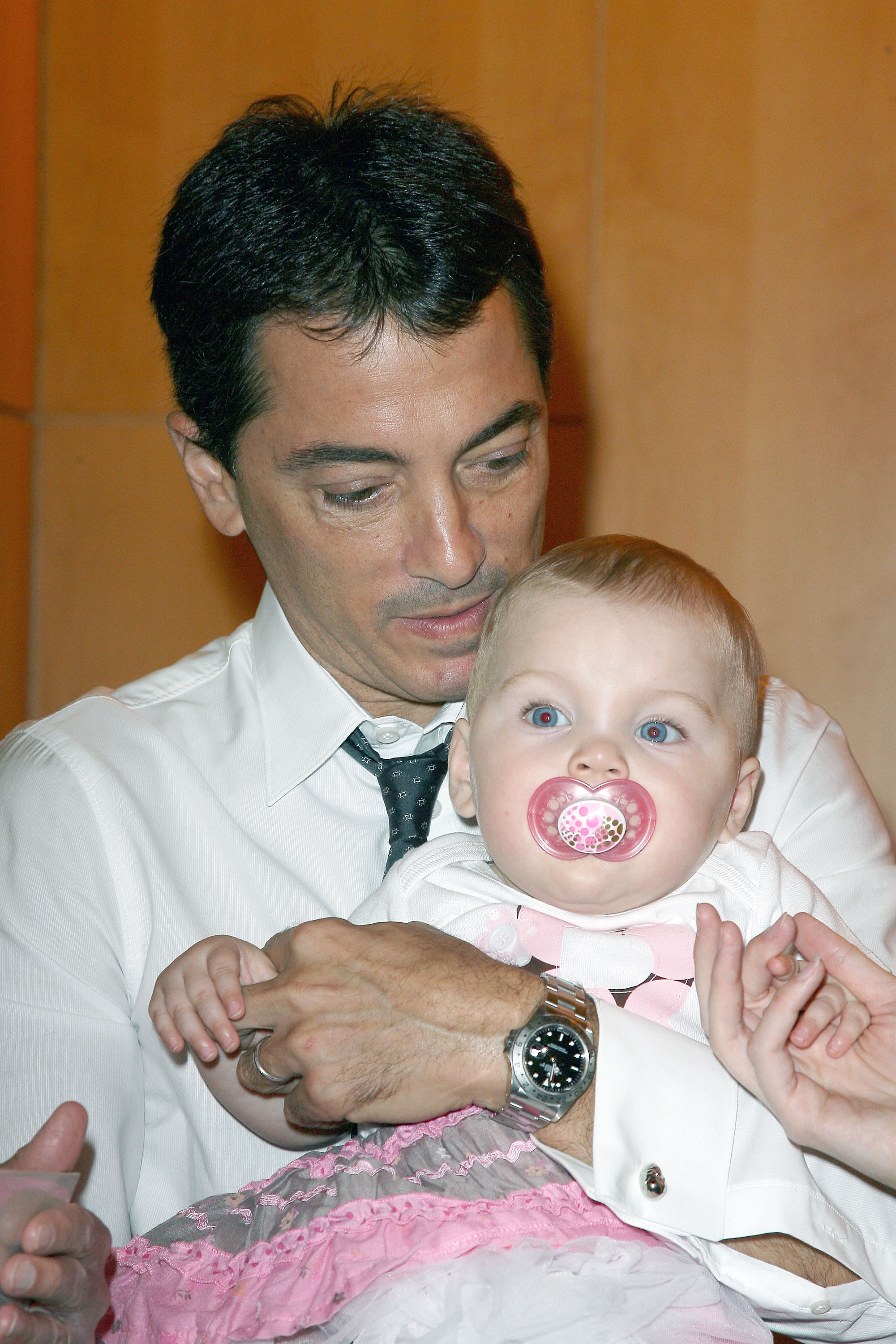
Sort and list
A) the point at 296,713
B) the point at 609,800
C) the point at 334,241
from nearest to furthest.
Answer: the point at 609,800 < the point at 334,241 < the point at 296,713

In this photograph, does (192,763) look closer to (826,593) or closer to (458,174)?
(458,174)

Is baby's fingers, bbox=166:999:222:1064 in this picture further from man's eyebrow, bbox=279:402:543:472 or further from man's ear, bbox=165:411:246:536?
man's ear, bbox=165:411:246:536

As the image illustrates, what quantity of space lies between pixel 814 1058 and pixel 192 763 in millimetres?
940

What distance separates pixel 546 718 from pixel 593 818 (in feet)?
0.50

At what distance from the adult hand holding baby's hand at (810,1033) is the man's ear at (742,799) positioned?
0.62 feet

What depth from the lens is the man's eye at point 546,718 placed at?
1.41 metres

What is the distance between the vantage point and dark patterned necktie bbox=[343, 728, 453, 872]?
1.68 meters

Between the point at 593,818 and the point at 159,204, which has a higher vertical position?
the point at 159,204

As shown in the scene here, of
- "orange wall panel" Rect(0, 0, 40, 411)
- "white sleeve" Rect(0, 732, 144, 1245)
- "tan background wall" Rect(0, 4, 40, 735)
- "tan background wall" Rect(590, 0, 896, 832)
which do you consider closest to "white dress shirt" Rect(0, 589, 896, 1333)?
"white sleeve" Rect(0, 732, 144, 1245)

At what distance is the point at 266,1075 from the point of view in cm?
136

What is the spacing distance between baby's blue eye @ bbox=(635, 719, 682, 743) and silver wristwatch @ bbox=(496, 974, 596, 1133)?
1.09 ft

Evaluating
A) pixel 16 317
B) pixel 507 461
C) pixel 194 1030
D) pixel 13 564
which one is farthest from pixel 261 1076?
pixel 16 317

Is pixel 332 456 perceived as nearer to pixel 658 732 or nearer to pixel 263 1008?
pixel 658 732

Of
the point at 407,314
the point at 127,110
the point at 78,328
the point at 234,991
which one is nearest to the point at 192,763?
the point at 234,991
